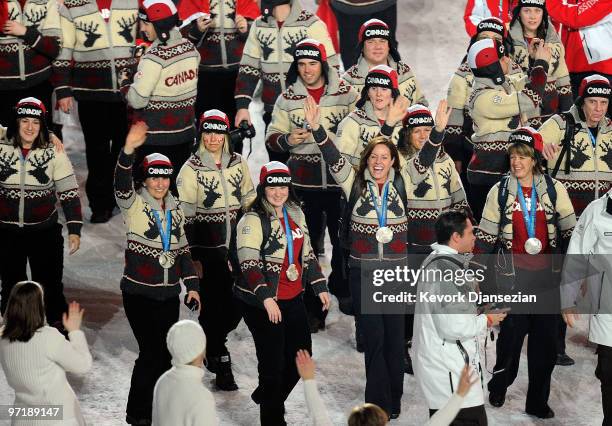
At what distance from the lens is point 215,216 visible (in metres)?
10.9

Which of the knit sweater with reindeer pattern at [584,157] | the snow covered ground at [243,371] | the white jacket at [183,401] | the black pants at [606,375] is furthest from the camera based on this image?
the knit sweater with reindeer pattern at [584,157]

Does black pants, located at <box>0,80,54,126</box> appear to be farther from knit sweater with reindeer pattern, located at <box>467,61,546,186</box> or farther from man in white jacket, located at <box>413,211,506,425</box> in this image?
man in white jacket, located at <box>413,211,506,425</box>

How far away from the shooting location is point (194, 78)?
11844mm

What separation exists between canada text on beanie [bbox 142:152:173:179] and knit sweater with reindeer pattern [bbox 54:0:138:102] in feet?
8.87

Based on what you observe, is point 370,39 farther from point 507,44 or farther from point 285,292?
point 285,292

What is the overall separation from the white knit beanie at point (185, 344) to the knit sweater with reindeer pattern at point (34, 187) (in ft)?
10.1

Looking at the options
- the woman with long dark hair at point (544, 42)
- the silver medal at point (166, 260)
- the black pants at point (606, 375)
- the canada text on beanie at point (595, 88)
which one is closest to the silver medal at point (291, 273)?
the silver medal at point (166, 260)

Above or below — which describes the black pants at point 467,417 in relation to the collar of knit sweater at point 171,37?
below

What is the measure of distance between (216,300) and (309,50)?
2.17 m

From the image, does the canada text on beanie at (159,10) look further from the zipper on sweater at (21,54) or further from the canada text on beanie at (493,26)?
the canada text on beanie at (493,26)

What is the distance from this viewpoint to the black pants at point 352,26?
13992mm

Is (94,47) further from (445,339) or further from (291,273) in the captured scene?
(445,339)

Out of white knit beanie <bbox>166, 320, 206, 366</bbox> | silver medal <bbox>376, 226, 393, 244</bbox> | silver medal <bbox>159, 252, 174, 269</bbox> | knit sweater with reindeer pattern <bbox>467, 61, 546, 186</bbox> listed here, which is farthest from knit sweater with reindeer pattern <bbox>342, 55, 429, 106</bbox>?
white knit beanie <bbox>166, 320, 206, 366</bbox>

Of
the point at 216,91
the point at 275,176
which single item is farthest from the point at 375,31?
the point at 275,176
